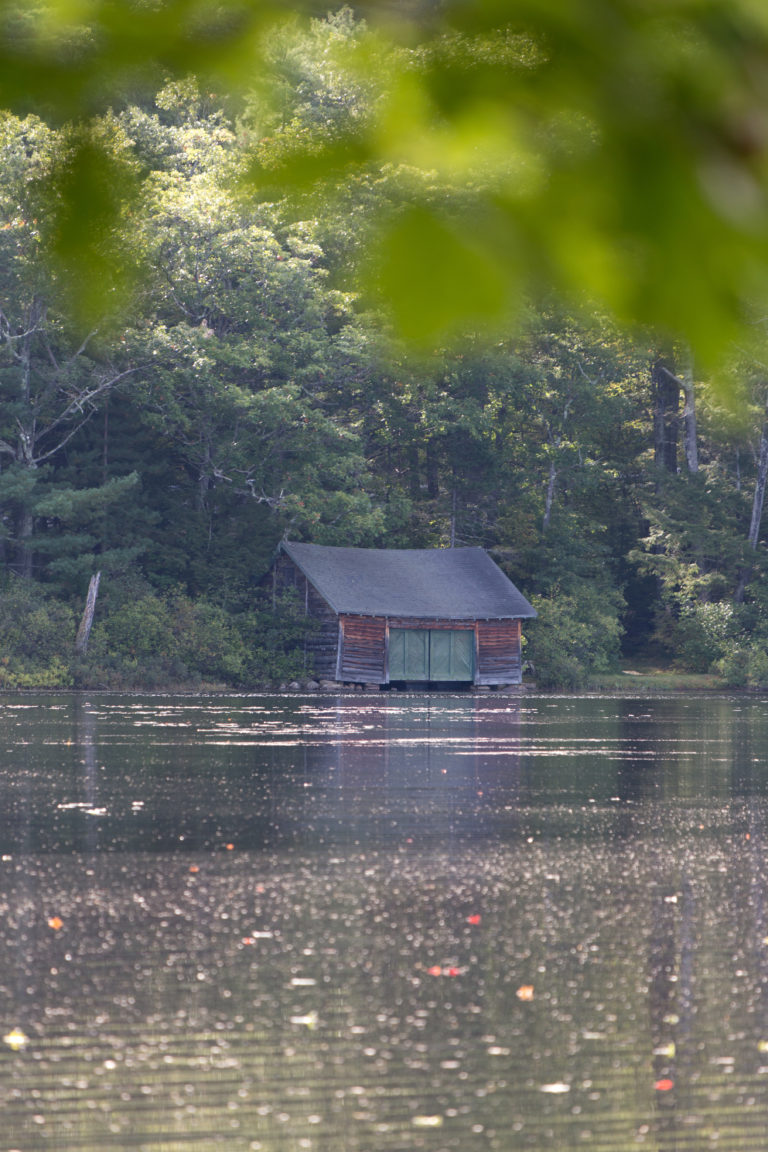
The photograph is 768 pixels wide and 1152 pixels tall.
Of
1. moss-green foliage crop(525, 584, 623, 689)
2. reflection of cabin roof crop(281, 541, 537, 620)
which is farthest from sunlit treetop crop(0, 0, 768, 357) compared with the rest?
moss-green foliage crop(525, 584, 623, 689)

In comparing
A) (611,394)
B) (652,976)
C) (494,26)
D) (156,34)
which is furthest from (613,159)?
(611,394)

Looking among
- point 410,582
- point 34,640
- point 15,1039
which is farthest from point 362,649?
point 15,1039

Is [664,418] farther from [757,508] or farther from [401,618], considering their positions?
[401,618]

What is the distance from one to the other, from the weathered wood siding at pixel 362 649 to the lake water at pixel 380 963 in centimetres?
3204

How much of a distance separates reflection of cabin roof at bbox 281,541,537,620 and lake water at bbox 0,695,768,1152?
32.7 m

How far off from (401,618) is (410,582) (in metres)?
2.10

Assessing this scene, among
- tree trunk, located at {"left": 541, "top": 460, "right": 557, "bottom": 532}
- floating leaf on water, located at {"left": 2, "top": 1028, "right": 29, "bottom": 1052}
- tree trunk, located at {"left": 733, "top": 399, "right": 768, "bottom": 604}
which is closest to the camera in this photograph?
floating leaf on water, located at {"left": 2, "top": 1028, "right": 29, "bottom": 1052}

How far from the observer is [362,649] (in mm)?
51594

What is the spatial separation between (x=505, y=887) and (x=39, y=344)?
43.6 m

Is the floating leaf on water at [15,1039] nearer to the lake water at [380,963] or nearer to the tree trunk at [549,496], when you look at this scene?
the lake water at [380,963]

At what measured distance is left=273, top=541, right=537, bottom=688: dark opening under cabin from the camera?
169ft

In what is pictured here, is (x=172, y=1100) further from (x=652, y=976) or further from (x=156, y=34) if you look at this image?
(x=156, y=34)

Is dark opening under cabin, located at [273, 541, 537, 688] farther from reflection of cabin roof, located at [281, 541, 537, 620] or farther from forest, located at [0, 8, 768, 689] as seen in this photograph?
forest, located at [0, 8, 768, 689]

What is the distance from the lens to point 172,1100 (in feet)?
19.5
